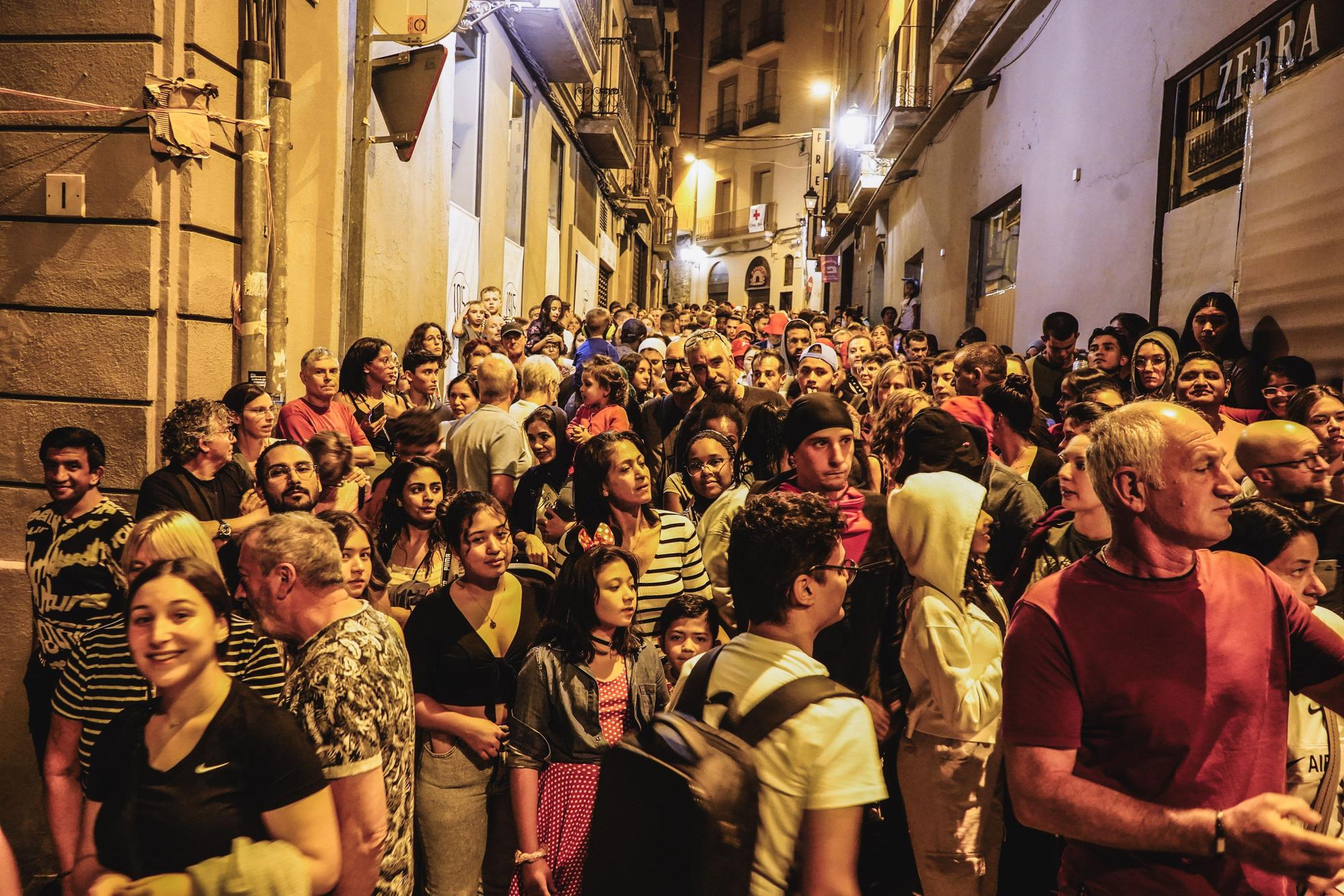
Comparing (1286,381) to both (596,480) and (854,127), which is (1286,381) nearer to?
(596,480)

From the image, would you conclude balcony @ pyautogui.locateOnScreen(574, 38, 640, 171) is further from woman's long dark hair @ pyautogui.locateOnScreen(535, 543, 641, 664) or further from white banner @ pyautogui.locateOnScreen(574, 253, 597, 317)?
woman's long dark hair @ pyautogui.locateOnScreen(535, 543, 641, 664)

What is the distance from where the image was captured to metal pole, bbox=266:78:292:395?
6695 millimetres

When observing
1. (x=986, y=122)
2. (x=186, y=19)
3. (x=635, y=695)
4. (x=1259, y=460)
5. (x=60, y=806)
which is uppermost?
(x=986, y=122)

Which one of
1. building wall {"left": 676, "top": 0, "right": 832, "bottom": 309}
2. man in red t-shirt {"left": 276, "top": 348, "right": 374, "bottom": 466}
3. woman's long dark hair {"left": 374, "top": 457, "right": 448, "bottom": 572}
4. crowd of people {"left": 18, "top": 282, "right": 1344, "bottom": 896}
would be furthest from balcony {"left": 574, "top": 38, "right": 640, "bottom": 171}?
building wall {"left": 676, "top": 0, "right": 832, "bottom": 309}

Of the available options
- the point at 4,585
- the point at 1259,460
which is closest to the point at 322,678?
the point at 1259,460

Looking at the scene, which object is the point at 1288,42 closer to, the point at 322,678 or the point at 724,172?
the point at 322,678

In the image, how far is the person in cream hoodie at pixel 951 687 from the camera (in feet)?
11.3

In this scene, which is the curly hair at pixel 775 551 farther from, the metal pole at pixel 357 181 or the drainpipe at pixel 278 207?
the metal pole at pixel 357 181

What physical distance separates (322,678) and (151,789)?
0.46 metres

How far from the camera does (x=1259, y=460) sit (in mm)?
4125

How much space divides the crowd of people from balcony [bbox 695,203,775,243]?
39462mm

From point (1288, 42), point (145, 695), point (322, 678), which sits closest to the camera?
point (322, 678)

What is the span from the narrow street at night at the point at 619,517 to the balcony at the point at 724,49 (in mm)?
35510

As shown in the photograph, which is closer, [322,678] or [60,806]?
[322,678]
